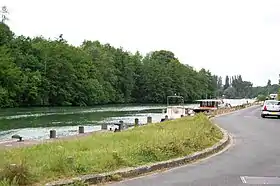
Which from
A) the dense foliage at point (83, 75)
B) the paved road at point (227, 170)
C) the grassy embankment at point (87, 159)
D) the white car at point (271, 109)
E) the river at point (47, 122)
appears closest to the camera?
the grassy embankment at point (87, 159)

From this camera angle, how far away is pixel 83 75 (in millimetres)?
101375

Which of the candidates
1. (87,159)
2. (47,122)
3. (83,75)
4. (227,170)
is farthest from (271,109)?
(83,75)

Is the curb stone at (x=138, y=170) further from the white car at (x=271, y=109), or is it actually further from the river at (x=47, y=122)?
the white car at (x=271, y=109)

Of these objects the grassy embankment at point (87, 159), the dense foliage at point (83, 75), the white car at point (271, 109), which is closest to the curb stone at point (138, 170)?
the grassy embankment at point (87, 159)

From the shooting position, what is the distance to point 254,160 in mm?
12266

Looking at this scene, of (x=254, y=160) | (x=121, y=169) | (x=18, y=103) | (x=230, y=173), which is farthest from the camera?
(x=18, y=103)

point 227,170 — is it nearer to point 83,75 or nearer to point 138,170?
point 138,170

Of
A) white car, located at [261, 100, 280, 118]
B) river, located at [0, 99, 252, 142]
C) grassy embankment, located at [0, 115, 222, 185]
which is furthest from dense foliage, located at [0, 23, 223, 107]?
grassy embankment, located at [0, 115, 222, 185]

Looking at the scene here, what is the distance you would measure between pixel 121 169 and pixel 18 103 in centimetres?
7428

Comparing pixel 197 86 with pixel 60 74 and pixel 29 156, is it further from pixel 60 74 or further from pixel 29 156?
pixel 29 156

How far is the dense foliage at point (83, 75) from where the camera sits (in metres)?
80.6

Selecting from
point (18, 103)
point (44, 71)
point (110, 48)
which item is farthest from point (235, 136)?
point (110, 48)

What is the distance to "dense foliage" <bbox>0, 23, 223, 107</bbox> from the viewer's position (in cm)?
8056

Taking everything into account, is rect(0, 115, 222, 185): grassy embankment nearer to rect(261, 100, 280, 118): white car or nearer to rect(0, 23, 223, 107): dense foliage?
rect(261, 100, 280, 118): white car
